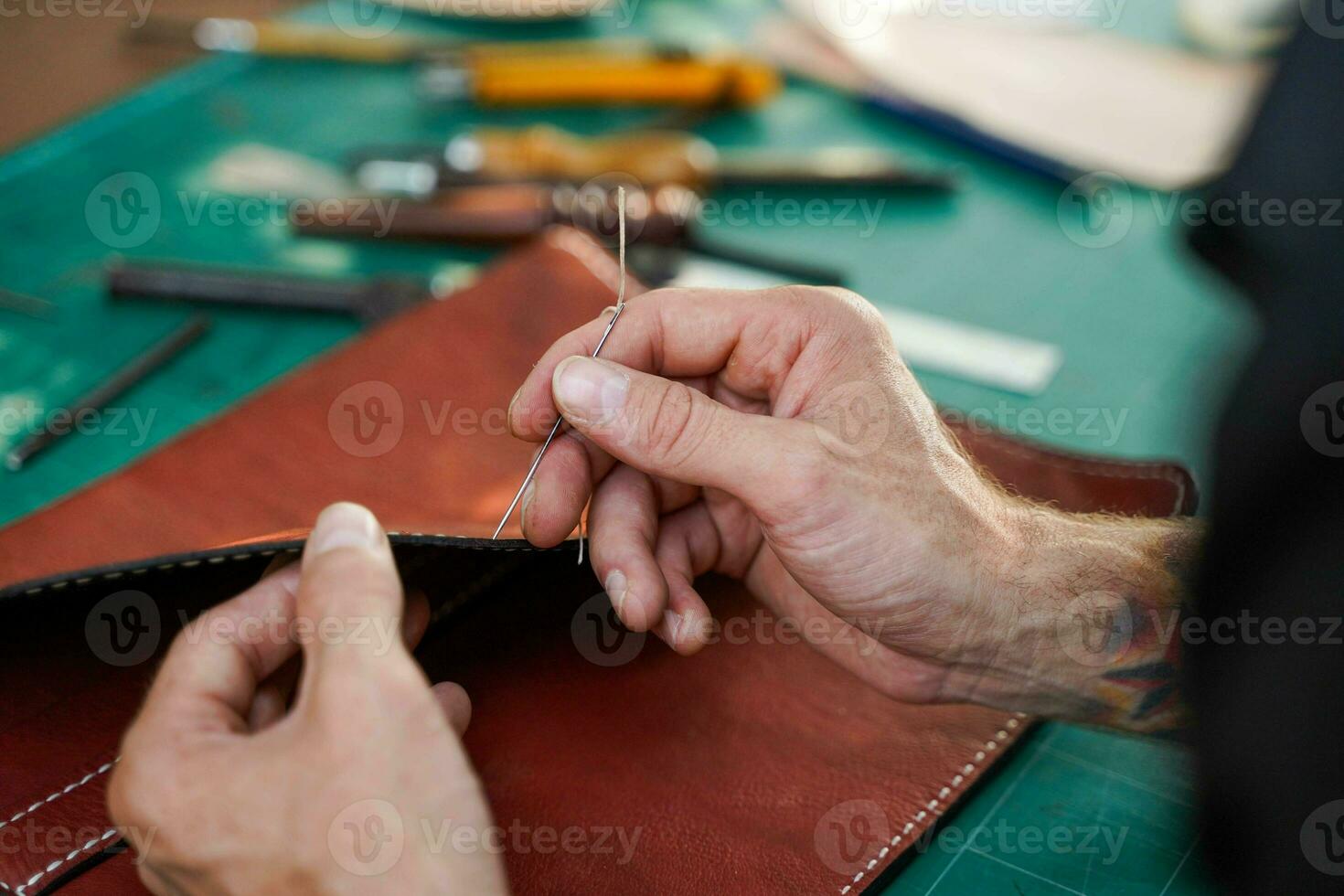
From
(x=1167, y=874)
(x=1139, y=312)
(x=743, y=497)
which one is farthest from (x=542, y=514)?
(x=1139, y=312)

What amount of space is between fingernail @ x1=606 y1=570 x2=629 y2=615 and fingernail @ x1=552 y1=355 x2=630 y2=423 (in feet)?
0.53

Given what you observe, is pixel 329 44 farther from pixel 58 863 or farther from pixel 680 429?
pixel 58 863

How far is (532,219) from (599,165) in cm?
22

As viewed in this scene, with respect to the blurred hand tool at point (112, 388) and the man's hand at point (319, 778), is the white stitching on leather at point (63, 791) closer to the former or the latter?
the man's hand at point (319, 778)

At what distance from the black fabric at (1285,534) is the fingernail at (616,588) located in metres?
0.53

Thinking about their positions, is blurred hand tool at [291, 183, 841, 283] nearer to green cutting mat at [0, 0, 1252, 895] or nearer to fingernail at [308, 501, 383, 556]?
green cutting mat at [0, 0, 1252, 895]

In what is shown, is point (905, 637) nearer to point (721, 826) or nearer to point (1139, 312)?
point (721, 826)

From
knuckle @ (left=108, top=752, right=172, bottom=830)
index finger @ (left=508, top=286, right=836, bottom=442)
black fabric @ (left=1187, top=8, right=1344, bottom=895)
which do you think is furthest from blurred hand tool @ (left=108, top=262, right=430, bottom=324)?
black fabric @ (left=1187, top=8, right=1344, bottom=895)

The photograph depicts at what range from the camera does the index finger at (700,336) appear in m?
1.20

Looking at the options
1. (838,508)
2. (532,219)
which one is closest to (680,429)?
(838,508)

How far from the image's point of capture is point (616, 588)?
1136mm

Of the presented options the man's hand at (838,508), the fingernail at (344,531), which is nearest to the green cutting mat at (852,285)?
the man's hand at (838,508)

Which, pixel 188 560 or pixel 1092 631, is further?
pixel 1092 631

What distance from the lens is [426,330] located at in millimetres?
1583
